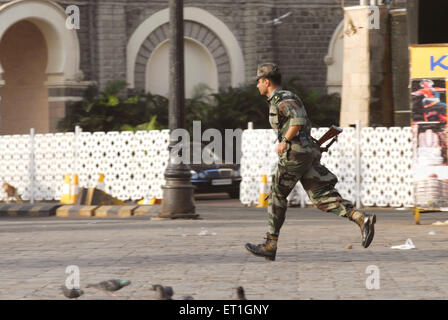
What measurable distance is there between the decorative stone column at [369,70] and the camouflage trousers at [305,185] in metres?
12.4

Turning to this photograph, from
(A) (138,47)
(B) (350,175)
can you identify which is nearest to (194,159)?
(B) (350,175)

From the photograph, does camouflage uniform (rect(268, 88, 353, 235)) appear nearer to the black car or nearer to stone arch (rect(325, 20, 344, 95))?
the black car

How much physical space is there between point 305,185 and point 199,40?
891 inches

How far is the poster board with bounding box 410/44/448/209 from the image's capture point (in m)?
15.2

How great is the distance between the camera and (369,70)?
915 inches

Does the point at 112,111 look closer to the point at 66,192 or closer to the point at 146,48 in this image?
the point at 146,48

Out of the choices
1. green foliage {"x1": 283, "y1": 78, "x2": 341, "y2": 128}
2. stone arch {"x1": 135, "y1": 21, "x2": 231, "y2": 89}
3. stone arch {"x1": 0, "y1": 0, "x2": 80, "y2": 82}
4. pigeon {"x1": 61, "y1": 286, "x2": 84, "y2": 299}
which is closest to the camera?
pigeon {"x1": 61, "y1": 286, "x2": 84, "y2": 299}

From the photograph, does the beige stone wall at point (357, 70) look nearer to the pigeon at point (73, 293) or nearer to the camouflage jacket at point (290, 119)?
the camouflage jacket at point (290, 119)

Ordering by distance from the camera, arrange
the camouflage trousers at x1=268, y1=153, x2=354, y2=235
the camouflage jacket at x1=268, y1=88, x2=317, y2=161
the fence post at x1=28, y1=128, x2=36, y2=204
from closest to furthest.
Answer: the camouflage jacket at x1=268, y1=88, x2=317, y2=161
the camouflage trousers at x1=268, y1=153, x2=354, y2=235
the fence post at x1=28, y1=128, x2=36, y2=204

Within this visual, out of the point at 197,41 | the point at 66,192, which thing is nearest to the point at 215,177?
the point at 66,192

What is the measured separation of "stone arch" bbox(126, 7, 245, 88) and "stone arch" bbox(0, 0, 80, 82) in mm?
1969

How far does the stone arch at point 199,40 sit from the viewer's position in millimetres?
32031

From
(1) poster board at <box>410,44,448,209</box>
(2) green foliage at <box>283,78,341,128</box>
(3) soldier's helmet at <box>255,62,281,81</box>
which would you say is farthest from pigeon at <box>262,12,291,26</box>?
(3) soldier's helmet at <box>255,62,281,81</box>

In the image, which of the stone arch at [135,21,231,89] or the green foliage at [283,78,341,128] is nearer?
the green foliage at [283,78,341,128]
